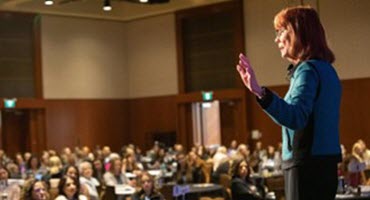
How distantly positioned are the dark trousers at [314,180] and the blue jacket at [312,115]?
2 centimetres

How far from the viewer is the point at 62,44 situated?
905 inches

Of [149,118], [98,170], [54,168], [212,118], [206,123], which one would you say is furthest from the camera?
[149,118]

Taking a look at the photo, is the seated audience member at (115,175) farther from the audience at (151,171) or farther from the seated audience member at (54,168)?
the seated audience member at (54,168)

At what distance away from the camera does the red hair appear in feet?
6.73

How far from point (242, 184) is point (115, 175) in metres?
3.94

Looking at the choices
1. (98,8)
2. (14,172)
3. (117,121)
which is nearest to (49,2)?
(98,8)

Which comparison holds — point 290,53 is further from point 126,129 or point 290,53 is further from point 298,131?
point 126,129

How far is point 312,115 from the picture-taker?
200 cm

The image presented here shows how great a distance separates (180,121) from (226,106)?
5.63 feet

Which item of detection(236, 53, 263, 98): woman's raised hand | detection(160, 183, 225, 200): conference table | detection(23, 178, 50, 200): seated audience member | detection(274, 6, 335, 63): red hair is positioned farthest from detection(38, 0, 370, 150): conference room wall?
detection(236, 53, 263, 98): woman's raised hand

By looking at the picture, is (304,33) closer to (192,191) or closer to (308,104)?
(308,104)

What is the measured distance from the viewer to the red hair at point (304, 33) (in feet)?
6.73

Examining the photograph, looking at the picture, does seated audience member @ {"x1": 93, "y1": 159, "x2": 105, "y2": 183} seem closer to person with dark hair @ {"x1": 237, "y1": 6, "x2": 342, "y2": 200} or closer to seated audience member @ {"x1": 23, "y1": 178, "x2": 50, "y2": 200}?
seated audience member @ {"x1": 23, "y1": 178, "x2": 50, "y2": 200}

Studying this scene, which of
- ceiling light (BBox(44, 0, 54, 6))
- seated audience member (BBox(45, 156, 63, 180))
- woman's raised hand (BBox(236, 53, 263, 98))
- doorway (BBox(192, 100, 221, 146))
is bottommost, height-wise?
seated audience member (BBox(45, 156, 63, 180))
